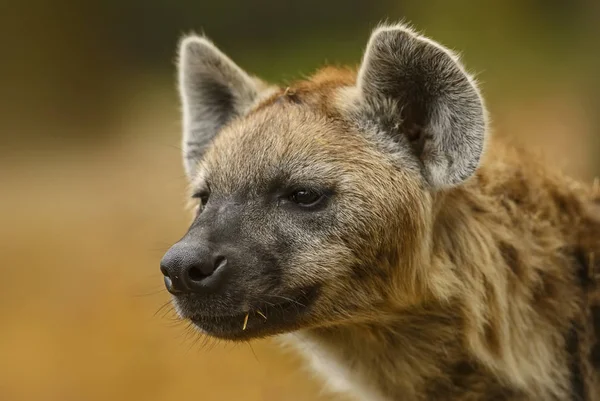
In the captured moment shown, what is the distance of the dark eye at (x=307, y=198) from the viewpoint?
2355 mm

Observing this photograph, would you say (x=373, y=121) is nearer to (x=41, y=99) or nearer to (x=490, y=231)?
(x=490, y=231)

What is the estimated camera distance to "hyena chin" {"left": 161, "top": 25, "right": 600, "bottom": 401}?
229cm

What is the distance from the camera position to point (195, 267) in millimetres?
2156

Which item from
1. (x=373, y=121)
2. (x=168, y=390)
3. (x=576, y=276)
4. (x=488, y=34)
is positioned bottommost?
(x=168, y=390)

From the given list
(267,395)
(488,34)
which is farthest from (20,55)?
(267,395)

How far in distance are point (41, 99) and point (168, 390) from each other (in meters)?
4.51

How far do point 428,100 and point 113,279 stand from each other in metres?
3.65

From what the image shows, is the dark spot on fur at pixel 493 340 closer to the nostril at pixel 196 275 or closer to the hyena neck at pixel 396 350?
the hyena neck at pixel 396 350

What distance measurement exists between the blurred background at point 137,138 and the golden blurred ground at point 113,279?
12mm

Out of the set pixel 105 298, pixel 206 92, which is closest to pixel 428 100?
pixel 206 92

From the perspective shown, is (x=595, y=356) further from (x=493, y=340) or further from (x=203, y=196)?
(x=203, y=196)

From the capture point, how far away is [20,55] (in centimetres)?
862

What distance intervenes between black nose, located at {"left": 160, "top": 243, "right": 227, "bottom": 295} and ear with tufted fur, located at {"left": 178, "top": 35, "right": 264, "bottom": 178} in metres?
0.69

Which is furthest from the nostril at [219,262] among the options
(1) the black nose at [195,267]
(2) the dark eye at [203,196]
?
(2) the dark eye at [203,196]
